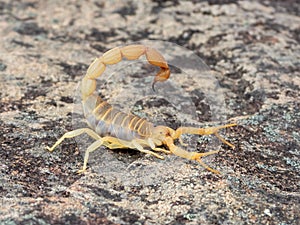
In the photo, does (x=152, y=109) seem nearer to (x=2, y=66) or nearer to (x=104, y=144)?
(x=104, y=144)

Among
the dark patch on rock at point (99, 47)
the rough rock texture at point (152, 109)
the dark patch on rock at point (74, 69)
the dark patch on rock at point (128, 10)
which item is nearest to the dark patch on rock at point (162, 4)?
the rough rock texture at point (152, 109)

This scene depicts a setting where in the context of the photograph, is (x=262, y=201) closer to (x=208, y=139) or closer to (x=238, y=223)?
(x=238, y=223)

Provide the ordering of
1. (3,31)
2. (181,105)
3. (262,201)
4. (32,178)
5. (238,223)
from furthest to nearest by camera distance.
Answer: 1. (3,31)
2. (181,105)
3. (32,178)
4. (262,201)
5. (238,223)

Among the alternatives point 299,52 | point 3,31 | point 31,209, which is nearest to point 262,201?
point 31,209

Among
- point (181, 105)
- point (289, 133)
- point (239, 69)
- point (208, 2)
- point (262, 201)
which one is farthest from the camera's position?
point (208, 2)

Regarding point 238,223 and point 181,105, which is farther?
point 181,105

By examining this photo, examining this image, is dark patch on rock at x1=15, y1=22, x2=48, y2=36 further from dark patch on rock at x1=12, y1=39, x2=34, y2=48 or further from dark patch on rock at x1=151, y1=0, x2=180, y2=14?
dark patch on rock at x1=151, y1=0, x2=180, y2=14

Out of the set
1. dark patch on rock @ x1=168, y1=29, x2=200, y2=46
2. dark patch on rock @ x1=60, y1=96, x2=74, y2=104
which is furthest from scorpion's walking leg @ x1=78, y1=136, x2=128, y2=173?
dark patch on rock @ x1=168, y1=29, x2=200, y2=46
